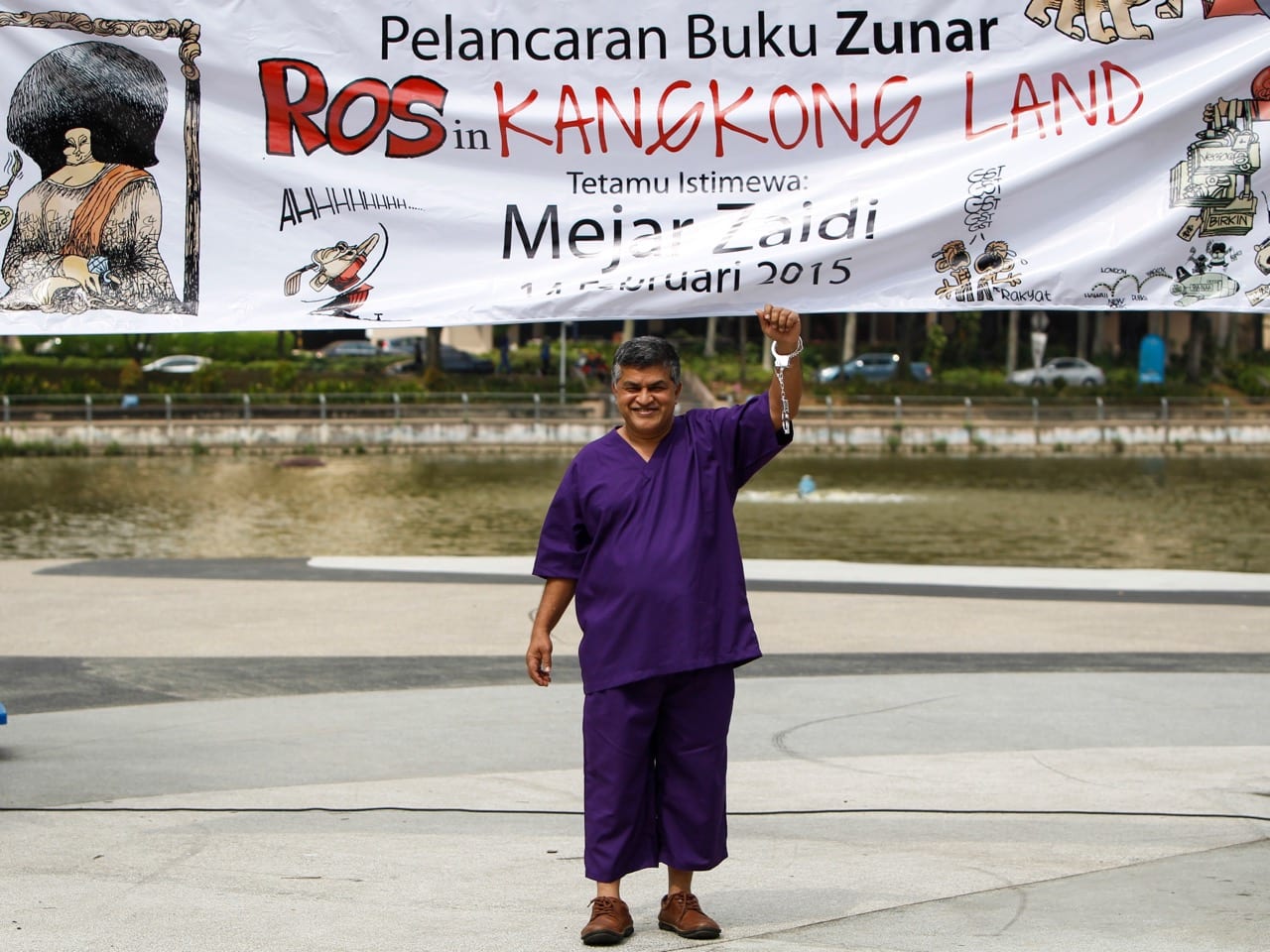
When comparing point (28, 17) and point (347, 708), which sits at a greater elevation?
point (28, 17)

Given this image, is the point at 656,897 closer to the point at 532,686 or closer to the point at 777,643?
the point at 532,686

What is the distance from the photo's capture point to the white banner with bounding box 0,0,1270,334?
539 cm

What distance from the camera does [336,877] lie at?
5488 mm

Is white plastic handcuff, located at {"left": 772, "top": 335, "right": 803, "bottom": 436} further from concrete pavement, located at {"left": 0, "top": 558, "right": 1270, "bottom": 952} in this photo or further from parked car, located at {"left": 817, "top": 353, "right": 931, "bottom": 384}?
parked car, located at {"left": 817, "top": 353, "right": 931, "bottom": 384}

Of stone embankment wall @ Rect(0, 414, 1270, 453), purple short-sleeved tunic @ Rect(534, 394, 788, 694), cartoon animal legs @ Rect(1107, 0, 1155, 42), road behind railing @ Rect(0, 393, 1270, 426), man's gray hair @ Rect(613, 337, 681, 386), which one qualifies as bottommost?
stone embankment wall @ Rect(0, 414, 1270, 453)

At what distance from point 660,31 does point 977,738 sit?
3.95 metres

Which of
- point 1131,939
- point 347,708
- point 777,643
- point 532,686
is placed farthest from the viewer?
point 777,643

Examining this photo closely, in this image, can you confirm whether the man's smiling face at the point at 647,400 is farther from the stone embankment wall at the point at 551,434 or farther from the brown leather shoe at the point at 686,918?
the stone embankment wall at the point at 551,434

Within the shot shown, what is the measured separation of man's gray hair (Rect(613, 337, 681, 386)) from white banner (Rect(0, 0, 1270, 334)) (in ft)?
0.95

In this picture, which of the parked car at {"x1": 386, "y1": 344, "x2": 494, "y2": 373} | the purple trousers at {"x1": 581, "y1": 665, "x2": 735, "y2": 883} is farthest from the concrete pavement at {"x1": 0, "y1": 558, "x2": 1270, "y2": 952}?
the parked car at {"x1": 386, "y1": 344, "x2": 494, "y2": 373}

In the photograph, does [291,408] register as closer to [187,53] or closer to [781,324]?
[187,53]

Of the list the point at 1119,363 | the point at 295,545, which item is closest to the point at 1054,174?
the point at 295,545

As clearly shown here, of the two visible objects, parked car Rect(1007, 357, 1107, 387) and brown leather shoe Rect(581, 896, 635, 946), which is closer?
brown leather shoe Rect(581, 896, 635, 946)

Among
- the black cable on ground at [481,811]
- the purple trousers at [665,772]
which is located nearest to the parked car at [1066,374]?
the black cable on ground at [481,811]
